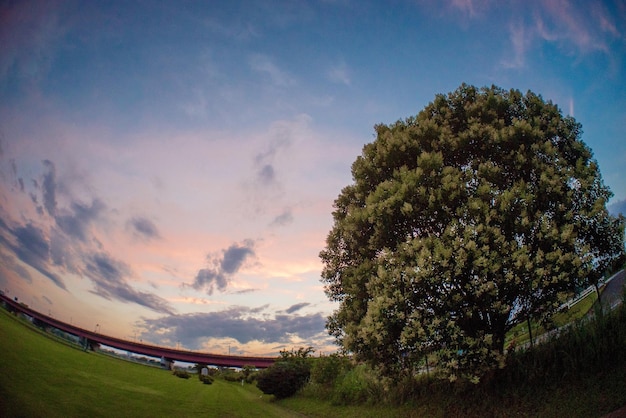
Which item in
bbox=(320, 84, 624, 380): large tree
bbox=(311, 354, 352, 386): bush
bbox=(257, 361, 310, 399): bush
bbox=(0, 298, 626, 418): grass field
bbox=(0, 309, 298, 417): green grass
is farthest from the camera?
bbox=(257, 361, 310, 399): bush

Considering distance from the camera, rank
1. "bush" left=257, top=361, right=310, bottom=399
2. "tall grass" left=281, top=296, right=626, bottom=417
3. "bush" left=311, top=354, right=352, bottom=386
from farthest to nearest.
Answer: "bush" left=257, top=361, right=310, bottom=399 → "bush" left=311, top=354, right=352, bottom=386 → "tall grass" left=281, top=296, right=626, bottom=417

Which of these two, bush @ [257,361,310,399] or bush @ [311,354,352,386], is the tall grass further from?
bush @ [257,361,310,399]

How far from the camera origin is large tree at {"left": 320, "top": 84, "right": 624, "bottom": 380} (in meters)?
9.71

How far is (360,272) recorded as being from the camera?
12.4 m

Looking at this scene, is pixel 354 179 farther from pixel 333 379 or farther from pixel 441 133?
pixel 333 379

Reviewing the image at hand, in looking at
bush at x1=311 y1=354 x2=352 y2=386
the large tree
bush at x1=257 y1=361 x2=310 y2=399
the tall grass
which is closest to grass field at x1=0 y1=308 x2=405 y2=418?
the large tree

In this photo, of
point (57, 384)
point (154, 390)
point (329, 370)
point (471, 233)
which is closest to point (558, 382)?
point (471, 233)

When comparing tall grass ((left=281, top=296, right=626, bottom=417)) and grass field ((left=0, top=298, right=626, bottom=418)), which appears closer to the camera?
grass field ((left=0, top=298, right=626, bottom=418))

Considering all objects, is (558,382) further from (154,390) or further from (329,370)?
(329,370)

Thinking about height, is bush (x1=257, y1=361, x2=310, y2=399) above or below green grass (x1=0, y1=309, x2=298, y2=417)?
below

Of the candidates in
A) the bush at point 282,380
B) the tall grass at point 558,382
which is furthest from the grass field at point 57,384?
the bush at point 282,380

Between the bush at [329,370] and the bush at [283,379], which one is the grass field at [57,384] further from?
the bush at [283,379]

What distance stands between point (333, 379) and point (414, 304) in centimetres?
1434

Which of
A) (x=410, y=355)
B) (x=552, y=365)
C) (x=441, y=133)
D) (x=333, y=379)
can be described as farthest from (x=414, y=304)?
(x=333, y=379)
